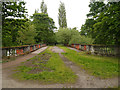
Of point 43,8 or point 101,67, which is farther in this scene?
point 43,8

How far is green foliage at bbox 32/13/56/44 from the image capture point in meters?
50.2

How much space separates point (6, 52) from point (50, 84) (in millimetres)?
7645

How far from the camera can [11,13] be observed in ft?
34.0

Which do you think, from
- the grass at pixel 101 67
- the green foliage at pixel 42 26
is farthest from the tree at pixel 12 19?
the green foliage at pixel 42 26

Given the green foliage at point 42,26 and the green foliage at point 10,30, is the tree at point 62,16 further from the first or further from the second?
the green foliage at point 10,30

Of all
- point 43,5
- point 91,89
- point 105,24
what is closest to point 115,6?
point 105,24

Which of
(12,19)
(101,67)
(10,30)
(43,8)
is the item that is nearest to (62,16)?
(43,8)

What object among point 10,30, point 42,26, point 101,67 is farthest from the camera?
point 42,26

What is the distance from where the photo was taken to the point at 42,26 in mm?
51875

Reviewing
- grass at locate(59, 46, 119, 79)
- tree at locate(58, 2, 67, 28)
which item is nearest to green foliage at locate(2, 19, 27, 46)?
grass at locate(59, 46, 119, 79)

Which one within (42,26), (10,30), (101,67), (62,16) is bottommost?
(101,67)

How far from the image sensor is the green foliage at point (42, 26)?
50219mm

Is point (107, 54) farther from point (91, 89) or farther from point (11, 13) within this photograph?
point (11, 13)

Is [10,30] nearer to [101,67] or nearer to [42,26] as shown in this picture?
[101,67]
